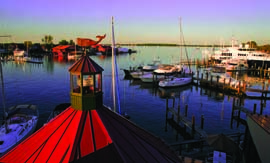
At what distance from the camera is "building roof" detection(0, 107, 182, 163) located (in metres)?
7.43

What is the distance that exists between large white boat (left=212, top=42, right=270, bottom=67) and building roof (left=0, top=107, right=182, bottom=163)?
97414 mm

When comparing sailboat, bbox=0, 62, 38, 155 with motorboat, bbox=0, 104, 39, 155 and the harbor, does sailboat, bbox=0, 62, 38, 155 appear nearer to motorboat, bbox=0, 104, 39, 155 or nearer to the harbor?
motorboat, bbox=0, 104, 39, 155

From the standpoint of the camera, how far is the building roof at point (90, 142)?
743cm

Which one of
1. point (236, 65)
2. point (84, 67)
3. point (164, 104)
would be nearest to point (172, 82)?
point (164, 104)

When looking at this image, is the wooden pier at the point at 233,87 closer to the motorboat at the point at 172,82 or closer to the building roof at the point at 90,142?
the motorboat at the point at 172,82

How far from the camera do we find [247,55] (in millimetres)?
101000

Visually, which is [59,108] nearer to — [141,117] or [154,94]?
[141,117]

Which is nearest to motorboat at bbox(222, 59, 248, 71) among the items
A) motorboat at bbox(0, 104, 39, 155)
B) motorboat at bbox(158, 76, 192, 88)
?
motorboat at bbox(158, 76, 192, 88)

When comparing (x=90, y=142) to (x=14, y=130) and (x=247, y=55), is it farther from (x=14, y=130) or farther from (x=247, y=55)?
(x=247, y=55)

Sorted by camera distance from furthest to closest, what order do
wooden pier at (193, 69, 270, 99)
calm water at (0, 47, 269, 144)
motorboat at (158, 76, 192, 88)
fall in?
motorboat at (158, 76, 192, 88) < wooden pier at (193, 69, 270, 99) < calm water at (0, 47, 269, 144)

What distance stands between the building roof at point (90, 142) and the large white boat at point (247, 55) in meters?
97.4

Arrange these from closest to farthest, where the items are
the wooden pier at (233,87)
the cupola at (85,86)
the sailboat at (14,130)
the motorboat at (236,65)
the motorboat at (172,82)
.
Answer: the cupola at (85,86)
the sailboat at (14,130)
the wooden pier at (233,87)
the motorboat at (172,82)
the motorboat at (236,65)

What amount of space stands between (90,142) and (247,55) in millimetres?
107110

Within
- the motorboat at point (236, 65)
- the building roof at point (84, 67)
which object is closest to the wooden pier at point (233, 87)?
the motorboat at point (236, 65)
